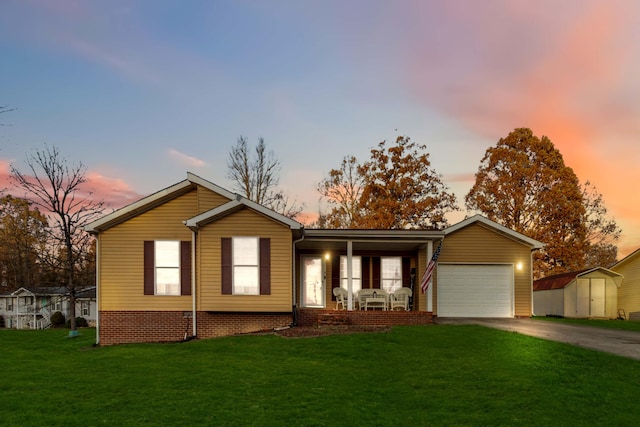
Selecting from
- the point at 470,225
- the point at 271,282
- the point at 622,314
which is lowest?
the point at 622,314

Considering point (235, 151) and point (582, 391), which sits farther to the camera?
point (235, 151)

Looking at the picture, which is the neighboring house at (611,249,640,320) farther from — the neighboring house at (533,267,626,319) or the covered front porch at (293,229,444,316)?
the covered front porch at (293,229,444,316)

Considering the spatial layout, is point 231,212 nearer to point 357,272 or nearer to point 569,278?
point 357,272

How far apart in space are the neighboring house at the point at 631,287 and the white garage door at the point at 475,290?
402 inches

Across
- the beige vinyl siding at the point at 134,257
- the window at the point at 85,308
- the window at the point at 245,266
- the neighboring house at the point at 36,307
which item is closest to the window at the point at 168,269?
the beige vinyl siding at the point at 134,257

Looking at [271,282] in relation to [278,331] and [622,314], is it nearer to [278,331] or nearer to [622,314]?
[278,331]

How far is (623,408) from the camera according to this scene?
8305 mm

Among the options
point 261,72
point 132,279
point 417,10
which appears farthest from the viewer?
point 261,72

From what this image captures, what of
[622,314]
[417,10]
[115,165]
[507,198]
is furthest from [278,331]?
[507,198]

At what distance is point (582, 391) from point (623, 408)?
2.93ft

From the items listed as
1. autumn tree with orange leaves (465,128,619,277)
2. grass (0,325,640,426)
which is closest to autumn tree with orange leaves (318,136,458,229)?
autumn tree with orange leaves (465,128,619,277)

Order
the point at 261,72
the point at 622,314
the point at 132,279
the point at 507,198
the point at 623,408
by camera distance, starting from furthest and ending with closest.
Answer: the point at 507,198 < the point at 622,314 < the point at 261,72 < the point at 132,279 < the point at 623,408

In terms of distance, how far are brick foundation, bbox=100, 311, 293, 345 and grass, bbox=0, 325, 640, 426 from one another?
258cm

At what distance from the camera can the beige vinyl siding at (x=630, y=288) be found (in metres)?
27.4
